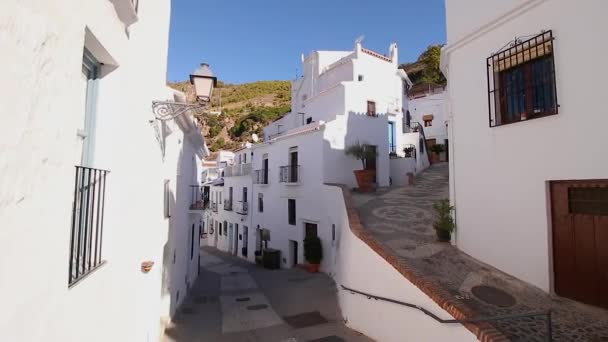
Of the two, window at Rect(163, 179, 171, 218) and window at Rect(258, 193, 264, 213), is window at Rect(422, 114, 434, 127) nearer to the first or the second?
window at Rect(258, 193, 264, 213)

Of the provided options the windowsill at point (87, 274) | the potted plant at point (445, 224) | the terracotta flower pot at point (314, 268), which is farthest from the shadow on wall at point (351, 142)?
the windowsill at point (87, 274)

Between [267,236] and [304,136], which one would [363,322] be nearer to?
[304,136]

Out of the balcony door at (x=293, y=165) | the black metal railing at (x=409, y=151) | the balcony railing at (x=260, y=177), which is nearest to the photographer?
the balcony door at (x=293, y=165)

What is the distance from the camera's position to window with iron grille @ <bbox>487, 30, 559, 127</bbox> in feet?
20.9

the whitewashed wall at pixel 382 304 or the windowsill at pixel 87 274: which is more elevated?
the windowsill at pixel 87 274

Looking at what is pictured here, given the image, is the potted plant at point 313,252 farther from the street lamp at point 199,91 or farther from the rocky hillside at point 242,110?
the rocky hillside at point 242,110

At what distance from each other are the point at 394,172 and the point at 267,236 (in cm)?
878

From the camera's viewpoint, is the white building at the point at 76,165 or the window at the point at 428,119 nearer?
the white building at the point at 76,165

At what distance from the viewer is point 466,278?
6992mm

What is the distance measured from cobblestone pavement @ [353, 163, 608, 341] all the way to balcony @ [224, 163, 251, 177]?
39.9 ft

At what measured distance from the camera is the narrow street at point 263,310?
8.95 meters

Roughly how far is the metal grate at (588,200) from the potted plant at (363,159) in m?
10.2

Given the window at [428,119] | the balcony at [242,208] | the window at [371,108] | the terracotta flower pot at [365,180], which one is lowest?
the balcony at [242,208]

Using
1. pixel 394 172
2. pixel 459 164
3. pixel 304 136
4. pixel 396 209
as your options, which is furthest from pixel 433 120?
pixel 459 164
